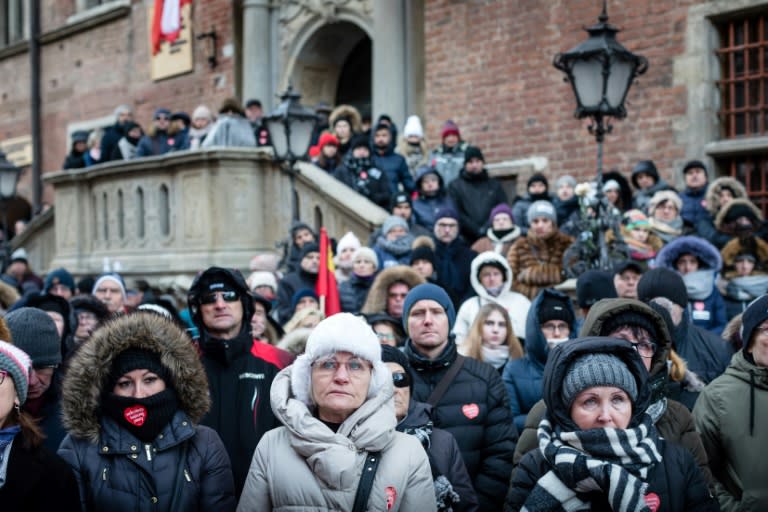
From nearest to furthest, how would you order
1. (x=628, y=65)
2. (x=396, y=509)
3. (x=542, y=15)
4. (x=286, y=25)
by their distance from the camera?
(x=396, y=509) < (x=628, y=65) < (x=542, y=15) < (x=286, y=25)

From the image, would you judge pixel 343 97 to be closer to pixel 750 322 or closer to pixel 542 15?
pixel 542 15

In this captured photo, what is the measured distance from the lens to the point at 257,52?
1750cm

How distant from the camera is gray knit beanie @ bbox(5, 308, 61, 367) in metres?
4.23

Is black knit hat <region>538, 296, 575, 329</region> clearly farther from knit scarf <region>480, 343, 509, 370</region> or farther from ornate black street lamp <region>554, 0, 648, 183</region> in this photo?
ornate black street lamp <region>554, 0, 648, 183</region>

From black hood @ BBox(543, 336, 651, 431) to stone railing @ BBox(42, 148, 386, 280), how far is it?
7.03 m

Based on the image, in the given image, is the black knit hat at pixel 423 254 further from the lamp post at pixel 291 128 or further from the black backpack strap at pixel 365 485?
the black backpack strap at pixel 365 485

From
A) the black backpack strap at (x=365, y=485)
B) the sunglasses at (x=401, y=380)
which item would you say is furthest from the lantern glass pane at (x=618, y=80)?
the black backpack strap at (x=365, y=485)

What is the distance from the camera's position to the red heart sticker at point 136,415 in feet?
11.0

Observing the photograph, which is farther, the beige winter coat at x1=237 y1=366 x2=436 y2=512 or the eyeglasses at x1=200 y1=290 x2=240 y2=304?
the eyeglasses at x1=200 y1=290 x2=240 y2=304

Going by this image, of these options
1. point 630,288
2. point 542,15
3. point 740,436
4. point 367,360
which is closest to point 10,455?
point 367,360

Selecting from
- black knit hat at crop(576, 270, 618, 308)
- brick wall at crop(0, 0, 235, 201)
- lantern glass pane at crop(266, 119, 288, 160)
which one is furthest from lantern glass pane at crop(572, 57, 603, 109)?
brick wall at crop(0, 0, 235, 201)

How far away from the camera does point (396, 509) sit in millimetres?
3121

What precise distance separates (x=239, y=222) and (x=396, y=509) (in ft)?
28.7

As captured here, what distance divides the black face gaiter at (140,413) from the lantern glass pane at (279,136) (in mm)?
7552
